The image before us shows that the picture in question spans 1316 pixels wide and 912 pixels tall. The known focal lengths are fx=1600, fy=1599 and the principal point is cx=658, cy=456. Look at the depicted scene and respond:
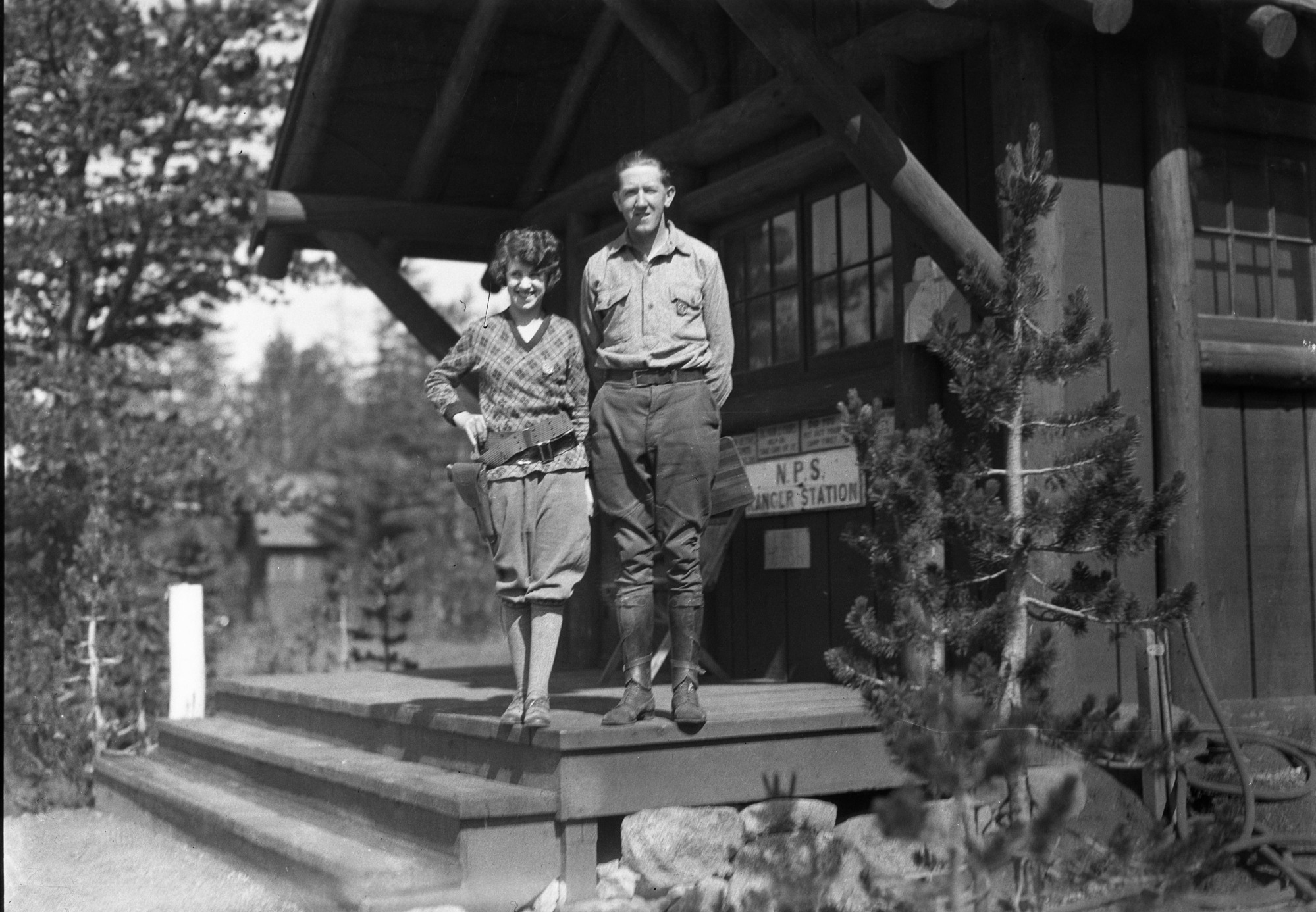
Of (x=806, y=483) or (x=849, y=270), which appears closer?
(x=849, y=270)

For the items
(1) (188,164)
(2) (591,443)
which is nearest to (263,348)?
(1) (188,164)

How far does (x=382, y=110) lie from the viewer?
368 inches

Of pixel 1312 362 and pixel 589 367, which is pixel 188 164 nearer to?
pixel 589 367

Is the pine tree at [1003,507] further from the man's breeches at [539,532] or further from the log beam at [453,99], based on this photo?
the log beam at [453,99]

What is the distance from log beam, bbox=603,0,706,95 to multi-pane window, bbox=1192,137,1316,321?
2.60m

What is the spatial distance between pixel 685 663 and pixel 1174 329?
2343 mm

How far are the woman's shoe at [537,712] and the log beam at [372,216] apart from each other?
5178 mm

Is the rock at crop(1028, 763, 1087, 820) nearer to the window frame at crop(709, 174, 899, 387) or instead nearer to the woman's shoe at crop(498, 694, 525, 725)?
the woman's shoe at crop(498, 694, 525, 725)

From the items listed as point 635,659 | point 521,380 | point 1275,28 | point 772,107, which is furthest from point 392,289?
point 1275,28

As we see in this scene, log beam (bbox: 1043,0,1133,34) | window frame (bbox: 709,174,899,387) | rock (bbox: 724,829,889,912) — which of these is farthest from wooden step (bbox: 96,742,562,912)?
log beam (bbox: 1043,0,1133,34)

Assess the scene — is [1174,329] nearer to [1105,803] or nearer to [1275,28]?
[1275,28]

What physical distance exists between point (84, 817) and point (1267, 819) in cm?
627

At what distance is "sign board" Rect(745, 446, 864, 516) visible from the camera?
718 cm

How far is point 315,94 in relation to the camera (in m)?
9.12
